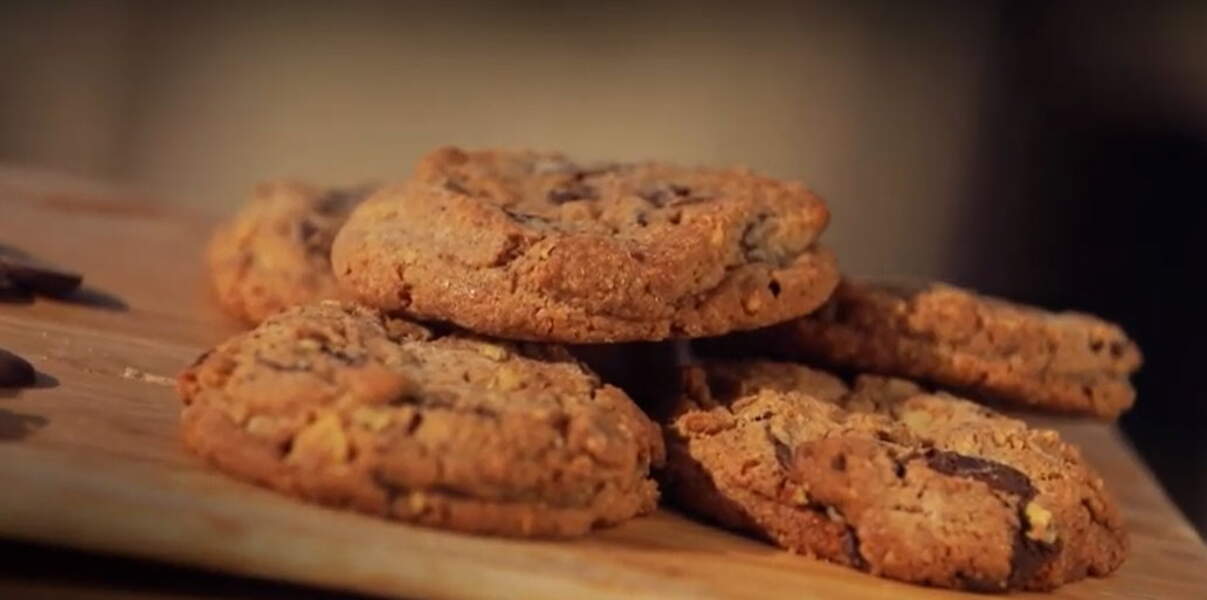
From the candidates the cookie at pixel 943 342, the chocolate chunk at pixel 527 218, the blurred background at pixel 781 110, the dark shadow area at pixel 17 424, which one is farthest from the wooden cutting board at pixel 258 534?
the blurred background at pixel 781 110

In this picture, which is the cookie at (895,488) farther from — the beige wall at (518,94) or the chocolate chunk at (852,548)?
the beige wall at (518,94)

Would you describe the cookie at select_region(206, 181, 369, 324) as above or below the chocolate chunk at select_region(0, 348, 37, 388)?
above

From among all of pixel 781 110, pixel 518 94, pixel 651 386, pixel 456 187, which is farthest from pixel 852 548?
pixel 518 94

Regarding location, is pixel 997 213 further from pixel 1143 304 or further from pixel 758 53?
pixel 758 53

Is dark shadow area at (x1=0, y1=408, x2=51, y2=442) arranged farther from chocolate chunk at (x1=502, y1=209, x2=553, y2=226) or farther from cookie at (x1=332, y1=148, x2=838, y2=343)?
chocolate chunk at (x1=502, y1=209, x2=553, y2=226)

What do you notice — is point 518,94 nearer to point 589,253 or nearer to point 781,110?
point 781,110

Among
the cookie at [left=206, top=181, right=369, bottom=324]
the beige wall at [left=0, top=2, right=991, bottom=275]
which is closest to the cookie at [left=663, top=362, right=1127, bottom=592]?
the cookie at [left=206, top=181, right=369, bottom=324]
